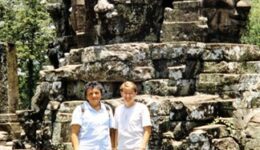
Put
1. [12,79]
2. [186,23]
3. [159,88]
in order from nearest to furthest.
→ [159,88], [186,23], [12,79]

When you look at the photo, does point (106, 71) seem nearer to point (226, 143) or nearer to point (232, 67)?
point (232, 67)

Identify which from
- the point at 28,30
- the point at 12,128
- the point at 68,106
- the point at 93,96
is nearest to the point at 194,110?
the point at 68,106

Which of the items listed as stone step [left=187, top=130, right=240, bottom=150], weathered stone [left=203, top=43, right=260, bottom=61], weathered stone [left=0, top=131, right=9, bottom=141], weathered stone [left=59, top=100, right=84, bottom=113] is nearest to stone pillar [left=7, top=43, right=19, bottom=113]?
weathered stone [left=0, top=131, right=9, bottom=141]

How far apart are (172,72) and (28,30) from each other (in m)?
20.6

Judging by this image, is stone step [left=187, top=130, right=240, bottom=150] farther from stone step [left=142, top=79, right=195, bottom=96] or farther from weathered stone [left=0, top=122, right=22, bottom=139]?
weathered stone [left=0, top=122, right=22, bottom=139]

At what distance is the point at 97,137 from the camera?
5805mm

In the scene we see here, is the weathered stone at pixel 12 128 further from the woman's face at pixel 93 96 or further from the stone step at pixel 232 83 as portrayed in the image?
the woman's face at pixel 93 96

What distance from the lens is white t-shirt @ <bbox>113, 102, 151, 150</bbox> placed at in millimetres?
6137

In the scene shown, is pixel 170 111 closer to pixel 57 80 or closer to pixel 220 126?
pixel 220 126

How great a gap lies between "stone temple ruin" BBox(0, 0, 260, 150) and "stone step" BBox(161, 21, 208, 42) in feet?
0.05

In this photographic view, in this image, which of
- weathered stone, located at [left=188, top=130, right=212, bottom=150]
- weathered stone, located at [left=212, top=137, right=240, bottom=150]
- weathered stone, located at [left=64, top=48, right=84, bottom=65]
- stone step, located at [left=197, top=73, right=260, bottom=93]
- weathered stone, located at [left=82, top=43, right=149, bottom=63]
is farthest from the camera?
weathered stone, located at [left=64, top=48, right=84, bottom=65]

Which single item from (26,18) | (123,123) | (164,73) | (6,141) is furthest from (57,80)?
(26,18)

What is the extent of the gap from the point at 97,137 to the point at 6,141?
11467 mm

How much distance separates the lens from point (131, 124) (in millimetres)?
6133
